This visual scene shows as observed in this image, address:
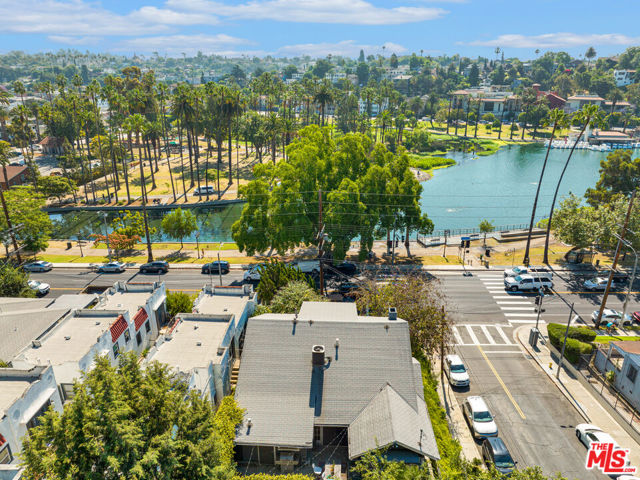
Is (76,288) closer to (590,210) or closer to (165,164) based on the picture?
(590,210)

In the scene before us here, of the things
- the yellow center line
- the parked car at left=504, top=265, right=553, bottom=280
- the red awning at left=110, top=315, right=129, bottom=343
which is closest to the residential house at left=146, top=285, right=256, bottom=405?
the red awning at left=110, top=315, right=129, bottom=343

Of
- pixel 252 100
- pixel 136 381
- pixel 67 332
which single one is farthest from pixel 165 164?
pixel 136 381

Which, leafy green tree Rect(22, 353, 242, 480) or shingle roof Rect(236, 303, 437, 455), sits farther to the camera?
shingle roof Rect(236, 303, 437, 455)

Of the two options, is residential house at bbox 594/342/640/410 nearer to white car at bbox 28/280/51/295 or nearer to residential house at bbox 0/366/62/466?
residential house at bbox 0/366/62/466

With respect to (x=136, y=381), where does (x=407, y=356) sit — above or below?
→ below

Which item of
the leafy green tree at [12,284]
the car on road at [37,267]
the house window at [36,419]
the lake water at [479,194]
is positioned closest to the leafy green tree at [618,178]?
the lake water at [479,194]

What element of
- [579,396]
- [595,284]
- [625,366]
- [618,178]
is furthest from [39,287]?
[618,178]
